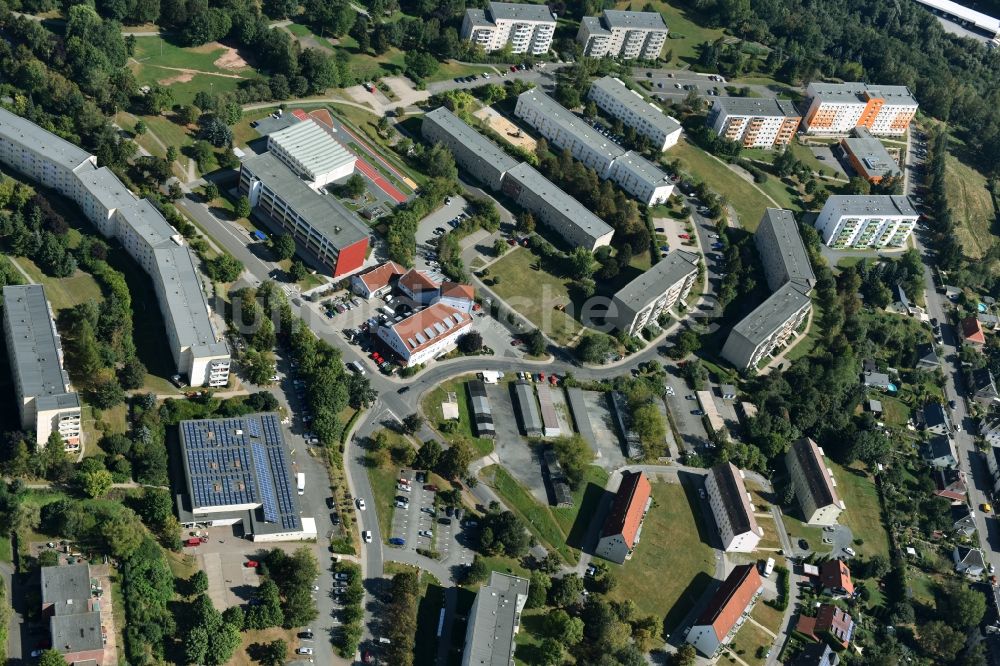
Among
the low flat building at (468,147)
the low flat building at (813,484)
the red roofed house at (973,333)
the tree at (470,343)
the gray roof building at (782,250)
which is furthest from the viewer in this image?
the low flat building at (468,147)

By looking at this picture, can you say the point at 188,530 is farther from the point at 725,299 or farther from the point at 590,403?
the point at 725,299

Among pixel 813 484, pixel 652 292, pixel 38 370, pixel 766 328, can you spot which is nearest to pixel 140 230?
pixel 38 370

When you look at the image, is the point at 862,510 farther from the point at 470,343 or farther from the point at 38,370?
the point at 38,370

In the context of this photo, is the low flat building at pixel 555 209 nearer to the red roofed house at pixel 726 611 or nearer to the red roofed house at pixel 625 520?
the red roofed house at pixel 625 520

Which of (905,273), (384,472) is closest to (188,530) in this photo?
(384,472)

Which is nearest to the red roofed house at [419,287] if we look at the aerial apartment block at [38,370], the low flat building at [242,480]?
the low flat building at [242,480]
